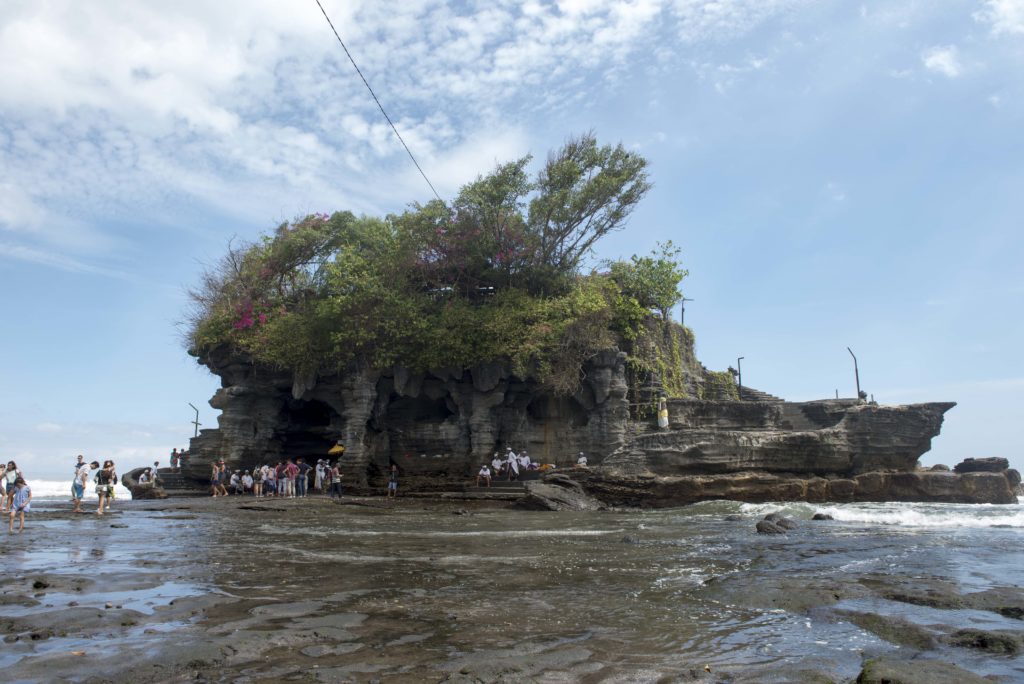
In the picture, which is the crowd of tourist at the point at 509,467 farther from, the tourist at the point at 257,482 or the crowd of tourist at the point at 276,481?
the tourist at the point at 257,482

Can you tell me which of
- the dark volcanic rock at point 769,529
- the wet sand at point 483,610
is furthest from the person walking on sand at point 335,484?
the dark volcanic rock at point 769,529

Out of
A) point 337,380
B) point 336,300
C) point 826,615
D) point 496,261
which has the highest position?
point 496,261

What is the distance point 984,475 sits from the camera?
22.0 meters

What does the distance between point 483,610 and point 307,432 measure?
29268 mm

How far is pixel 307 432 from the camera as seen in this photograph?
3350cm

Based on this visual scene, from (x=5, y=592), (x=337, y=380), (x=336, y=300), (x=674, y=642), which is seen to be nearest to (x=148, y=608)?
(x=5, y=592)

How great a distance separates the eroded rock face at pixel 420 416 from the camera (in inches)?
1086

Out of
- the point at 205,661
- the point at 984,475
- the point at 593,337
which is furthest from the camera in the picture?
the point at 593,337

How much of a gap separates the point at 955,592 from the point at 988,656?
247 cm

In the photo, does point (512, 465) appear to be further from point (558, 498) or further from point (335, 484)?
point (335, 484)

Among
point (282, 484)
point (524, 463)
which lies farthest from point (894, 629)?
point (282, 484)

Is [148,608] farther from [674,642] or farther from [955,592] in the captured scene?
[955,592]

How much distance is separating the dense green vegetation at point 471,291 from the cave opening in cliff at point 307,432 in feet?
16.6

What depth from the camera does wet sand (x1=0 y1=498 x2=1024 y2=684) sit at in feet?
14.3
